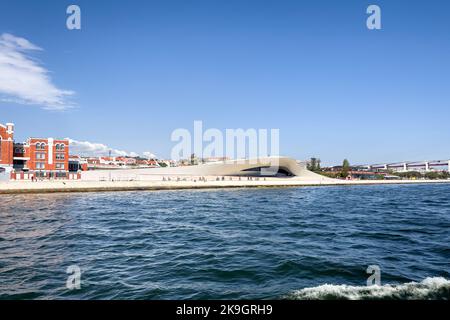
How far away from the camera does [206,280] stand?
809 centimetres

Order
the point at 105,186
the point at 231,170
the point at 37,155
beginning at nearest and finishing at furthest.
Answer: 1. the point at 105,186
2. the point at 37,155
3. the point at 231,170

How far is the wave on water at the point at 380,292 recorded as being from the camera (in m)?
6.78

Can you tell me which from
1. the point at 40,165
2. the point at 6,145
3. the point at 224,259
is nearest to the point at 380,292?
the point at 224,259

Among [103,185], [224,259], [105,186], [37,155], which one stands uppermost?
[37,155]

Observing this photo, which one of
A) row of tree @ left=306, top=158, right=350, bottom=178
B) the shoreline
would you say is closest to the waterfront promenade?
the shoreline

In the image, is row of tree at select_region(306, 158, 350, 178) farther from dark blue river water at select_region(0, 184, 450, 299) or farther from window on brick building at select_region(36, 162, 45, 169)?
dark blue river water at select_region(0, 184, 450, 299)

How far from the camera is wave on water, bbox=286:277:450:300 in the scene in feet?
22.3

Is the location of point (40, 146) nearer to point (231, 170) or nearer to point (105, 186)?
point (105, 186)

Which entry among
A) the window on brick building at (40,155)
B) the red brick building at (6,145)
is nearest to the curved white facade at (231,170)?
the window on brick building at (40,155)

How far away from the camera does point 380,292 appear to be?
7043mm

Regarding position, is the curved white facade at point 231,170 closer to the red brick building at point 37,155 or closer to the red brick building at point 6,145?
the red brick building at point 37,155

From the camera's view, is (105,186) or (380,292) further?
(105,186)
